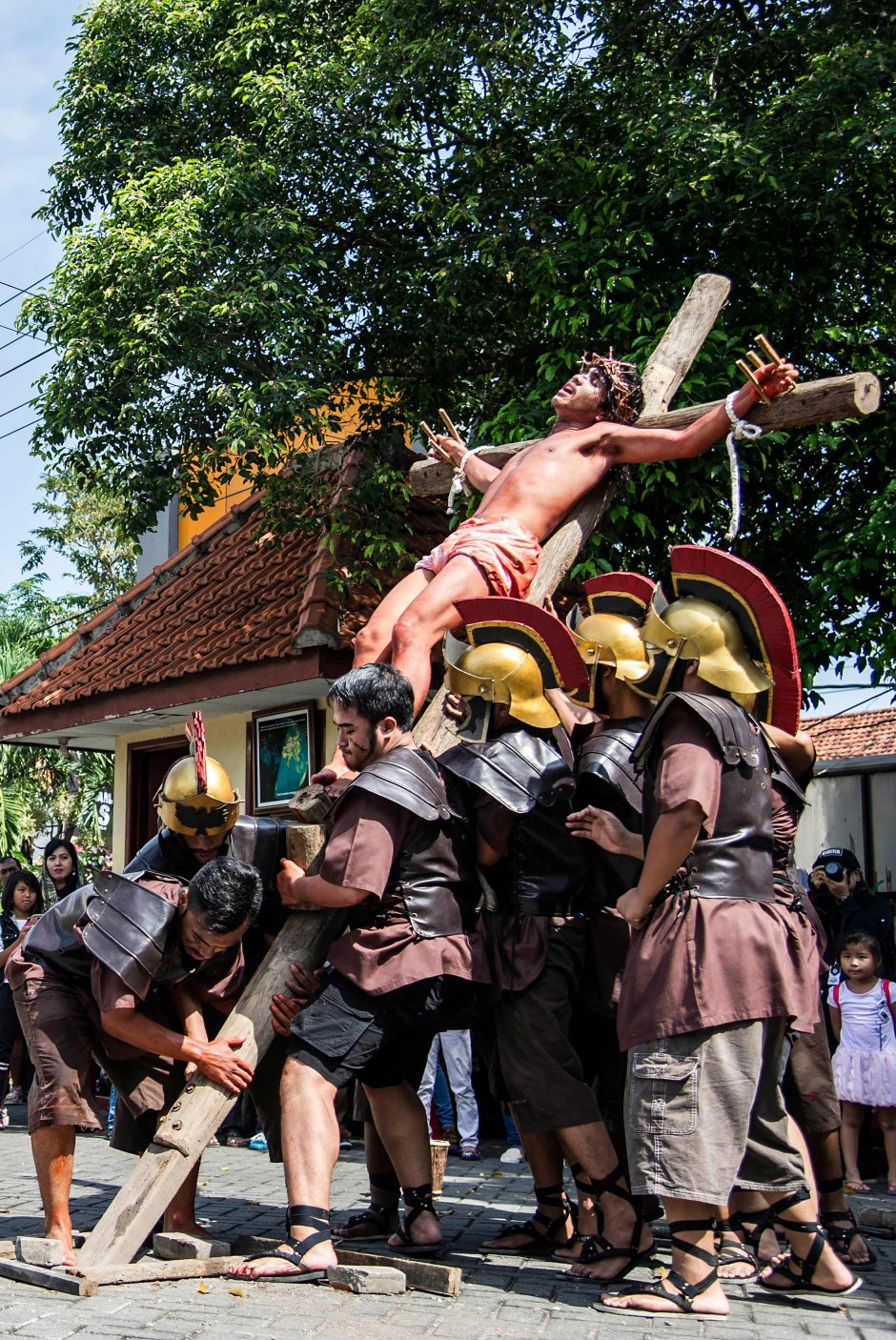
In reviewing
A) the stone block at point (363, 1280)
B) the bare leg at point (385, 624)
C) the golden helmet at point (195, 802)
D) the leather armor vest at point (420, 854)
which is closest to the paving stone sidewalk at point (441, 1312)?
the stone block at point (363, 1280)

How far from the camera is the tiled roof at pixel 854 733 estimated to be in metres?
20.5

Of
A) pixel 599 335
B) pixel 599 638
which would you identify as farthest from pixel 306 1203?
pixel 599 335

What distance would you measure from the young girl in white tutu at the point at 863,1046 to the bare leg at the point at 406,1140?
122 inches

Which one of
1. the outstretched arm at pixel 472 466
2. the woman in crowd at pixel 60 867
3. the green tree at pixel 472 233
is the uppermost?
the green tree at pixel 472 233

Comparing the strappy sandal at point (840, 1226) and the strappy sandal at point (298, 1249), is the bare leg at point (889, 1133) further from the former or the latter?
the strappy sandal at point (298, 1249)

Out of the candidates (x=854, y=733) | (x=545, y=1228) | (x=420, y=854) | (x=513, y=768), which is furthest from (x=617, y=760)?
(x=854, y=733)

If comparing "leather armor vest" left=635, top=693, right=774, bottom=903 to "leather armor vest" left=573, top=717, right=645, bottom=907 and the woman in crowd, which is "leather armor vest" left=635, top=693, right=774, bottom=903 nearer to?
"leather armor vest" left=573, top=717, right=645, bottom=907

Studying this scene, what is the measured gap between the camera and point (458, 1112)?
336 inches

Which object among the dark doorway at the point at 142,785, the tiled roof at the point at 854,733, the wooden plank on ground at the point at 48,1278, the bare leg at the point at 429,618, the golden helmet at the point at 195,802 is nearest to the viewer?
the wooden plank on ground at the point at 48,1278

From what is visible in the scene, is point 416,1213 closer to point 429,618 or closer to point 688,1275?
point 688,1275

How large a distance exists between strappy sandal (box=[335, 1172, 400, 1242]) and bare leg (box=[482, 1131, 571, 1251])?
42 centimetres

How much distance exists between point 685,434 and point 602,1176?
3248 millimetres

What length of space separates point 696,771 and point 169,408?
6888 millimetres

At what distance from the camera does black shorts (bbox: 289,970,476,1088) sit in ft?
15.3
